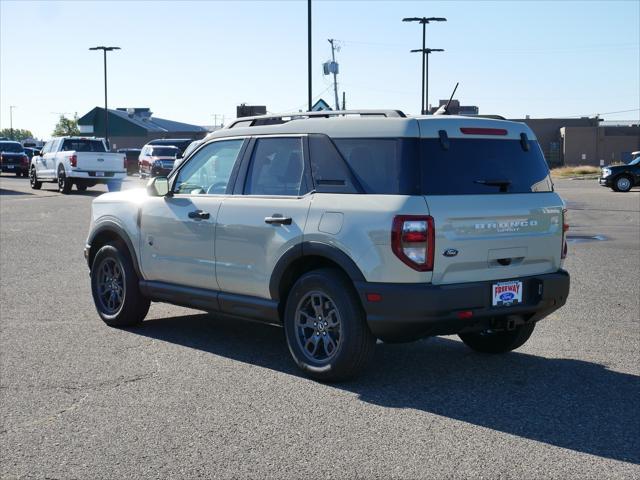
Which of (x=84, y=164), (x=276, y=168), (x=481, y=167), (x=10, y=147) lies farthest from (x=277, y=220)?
(x=10, y=147)

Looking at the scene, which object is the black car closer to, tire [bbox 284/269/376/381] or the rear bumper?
the rear bumper

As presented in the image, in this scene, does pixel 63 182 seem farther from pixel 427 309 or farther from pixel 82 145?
pixel 427 309

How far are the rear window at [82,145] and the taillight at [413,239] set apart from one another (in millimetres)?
27922

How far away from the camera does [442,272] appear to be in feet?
20.6

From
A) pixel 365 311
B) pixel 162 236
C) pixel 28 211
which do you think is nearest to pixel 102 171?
pixel 28 211

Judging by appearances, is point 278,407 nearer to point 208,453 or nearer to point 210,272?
point 208,453

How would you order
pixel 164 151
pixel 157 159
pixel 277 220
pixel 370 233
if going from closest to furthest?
pixel 370 233
pixel 277 220
pixel 157 159
pixel 164 151

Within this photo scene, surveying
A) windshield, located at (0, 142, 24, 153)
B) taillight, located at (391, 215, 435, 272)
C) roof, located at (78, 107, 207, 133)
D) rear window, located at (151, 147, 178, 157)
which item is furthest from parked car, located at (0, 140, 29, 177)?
taillight, located at (391, 215, 435, 272)

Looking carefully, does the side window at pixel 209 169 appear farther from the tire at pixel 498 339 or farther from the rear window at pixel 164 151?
the rear window at pixel 164 151

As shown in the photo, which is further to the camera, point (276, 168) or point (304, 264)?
point (276, 168)

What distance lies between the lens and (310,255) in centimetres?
686

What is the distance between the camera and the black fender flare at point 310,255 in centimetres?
645

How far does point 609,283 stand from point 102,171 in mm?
23562

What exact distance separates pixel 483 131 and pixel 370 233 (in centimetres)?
122
